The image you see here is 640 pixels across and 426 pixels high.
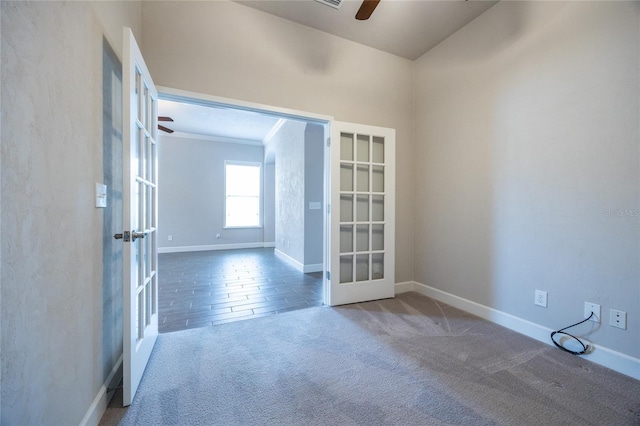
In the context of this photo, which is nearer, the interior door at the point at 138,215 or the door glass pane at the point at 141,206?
the interior door at the point at 138,215

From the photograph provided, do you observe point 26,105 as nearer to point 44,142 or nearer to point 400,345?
point 44,142

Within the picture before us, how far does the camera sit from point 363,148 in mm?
2980

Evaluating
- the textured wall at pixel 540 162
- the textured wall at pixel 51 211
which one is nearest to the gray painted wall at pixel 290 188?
the textured wall at pixel 540 162

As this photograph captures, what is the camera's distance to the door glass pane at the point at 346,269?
114 inches

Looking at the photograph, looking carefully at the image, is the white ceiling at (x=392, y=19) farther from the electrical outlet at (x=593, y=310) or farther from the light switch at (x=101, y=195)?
the electrical outlet at (x=593, y=310)

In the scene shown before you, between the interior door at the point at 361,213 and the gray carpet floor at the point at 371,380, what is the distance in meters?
0.65

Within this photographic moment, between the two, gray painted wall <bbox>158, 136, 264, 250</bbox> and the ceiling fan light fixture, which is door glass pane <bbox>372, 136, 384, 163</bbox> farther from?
gray painted wall <bbox>158, 136, 264, 250</bbox>

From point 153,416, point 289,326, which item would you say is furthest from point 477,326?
point 153,416

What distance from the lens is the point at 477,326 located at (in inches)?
90.7

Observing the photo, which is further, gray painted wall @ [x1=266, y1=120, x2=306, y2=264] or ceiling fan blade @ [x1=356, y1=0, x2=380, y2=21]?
gray painted wall @ [x1=266, y1=120, x2=306, y2=264]

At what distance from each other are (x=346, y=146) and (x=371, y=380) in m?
2.23

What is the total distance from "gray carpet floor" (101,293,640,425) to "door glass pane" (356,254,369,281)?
0.71m

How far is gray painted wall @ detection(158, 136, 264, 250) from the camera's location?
633 cm

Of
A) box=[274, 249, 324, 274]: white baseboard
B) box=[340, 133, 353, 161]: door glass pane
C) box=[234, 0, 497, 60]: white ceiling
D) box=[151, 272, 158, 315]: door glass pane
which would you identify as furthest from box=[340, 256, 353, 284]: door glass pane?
box=[234, 0, 497, 60]: white ceiling
